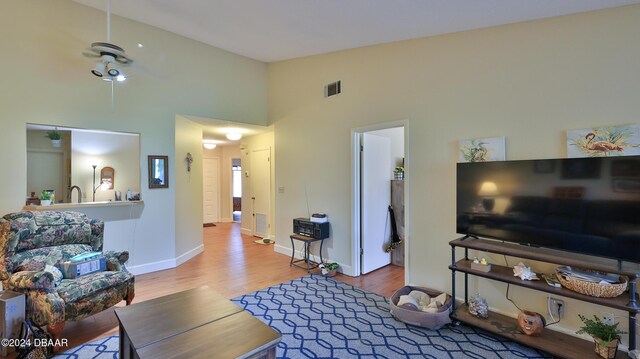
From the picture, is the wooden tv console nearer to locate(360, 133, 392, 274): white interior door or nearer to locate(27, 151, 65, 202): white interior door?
locate(360, 133, 392, 274): white interior door

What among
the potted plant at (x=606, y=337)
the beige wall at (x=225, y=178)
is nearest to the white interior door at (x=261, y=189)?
the beige wall at (x=225, y=178)

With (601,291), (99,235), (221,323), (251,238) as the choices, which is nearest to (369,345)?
(221,323)

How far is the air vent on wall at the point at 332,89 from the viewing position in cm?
423

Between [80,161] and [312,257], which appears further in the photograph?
[312,257]

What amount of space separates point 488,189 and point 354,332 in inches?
70.8

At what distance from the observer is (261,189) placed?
6.51 metres

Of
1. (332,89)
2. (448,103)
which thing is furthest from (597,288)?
(332,89)

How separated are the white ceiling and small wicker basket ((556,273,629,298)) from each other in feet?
6.86

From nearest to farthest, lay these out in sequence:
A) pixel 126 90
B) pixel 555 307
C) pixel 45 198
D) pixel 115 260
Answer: pixel 555 307 < pixel 115 260 < pixel 45 198 < pixel 126 90

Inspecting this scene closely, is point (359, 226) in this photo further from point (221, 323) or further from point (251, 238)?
point (251, 238)

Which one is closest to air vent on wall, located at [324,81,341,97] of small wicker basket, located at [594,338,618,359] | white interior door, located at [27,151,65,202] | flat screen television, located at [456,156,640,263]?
flat screen television, located at [456,156,640,263]

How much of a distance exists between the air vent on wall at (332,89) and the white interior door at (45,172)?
3623 mm

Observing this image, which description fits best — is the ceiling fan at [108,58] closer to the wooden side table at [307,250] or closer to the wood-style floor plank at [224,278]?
the wood-style floor plank at [224,278]

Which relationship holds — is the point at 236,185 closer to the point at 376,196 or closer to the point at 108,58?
the point at 376,196
